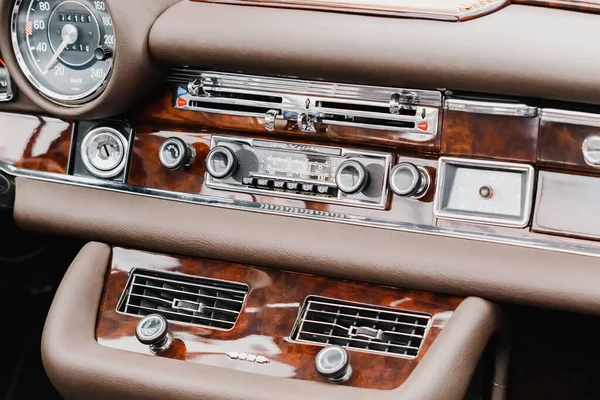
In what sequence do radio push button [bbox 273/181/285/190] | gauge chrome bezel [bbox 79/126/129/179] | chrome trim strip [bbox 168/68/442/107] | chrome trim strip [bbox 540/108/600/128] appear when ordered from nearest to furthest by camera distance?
chrome trim strip [bbox 540/108/600/128] < chrome trim strip [bbox 168/68/442/107] < radio push button [bbox 273/181/285/190] < gauge chrome bezel [bbox 79/126/129/179]

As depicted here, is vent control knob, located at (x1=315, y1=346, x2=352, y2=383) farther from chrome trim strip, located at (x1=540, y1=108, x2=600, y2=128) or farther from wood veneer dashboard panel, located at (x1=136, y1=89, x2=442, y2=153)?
chrome trim strip, located at (x1=540, y1=108, x2=600, y2=128)

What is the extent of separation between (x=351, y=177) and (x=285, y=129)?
18 centimetres

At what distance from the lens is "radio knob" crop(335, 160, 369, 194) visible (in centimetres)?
182

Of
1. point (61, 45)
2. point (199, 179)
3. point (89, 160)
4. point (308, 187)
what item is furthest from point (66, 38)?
point (308, 187)

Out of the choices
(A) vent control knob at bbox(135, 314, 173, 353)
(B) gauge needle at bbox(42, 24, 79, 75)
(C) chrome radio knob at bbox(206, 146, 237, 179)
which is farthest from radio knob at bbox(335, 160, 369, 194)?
(B) gauge needle at bbox(42, 24, 79, 75)

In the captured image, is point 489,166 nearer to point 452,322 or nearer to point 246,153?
point 452,322

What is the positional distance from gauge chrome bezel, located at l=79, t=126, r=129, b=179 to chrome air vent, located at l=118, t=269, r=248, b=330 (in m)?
0.24

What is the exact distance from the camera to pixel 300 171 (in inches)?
74.7

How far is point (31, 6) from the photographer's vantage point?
1990 mm

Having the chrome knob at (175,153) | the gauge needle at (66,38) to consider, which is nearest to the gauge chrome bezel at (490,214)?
the chrome knob at (175,153)

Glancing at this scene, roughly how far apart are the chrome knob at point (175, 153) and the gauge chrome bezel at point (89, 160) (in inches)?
4.3

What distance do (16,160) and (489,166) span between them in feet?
3.71

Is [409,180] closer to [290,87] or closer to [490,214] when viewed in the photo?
[490,214]

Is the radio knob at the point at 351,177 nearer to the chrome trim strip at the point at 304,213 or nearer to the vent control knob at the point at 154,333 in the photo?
the chrome trim strip at the point at 304,213
